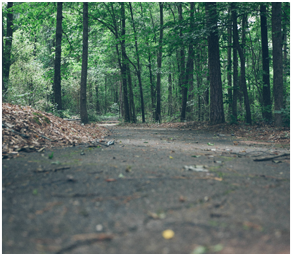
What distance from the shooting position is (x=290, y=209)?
6.66 ft

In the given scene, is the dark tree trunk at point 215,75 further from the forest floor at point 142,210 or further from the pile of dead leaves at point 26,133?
the forest floor at point 142,210

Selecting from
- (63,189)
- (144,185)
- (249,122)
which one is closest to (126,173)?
(144,185)

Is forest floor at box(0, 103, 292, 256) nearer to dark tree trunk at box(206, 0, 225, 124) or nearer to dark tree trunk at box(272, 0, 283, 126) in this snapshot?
dark tree trunk at box(272, 0, 283, 126)

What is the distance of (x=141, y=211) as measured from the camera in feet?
6.38

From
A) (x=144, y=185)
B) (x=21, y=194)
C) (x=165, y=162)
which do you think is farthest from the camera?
(x=165, y=162)

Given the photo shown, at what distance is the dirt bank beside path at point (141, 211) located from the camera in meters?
1.45

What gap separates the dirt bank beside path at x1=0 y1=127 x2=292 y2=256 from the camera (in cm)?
145

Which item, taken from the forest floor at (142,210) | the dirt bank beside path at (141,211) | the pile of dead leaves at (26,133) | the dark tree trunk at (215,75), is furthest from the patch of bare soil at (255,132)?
the pile of dead leaves at (26,133)

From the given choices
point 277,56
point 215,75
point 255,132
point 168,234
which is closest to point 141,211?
point 168,234

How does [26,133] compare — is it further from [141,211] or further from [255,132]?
[255,132]

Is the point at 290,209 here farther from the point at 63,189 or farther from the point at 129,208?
the point at 63,189

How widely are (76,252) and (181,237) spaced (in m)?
0.66

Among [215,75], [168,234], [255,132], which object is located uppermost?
[215,75]

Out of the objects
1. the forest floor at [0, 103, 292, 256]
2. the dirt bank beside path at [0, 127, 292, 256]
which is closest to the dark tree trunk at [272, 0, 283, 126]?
the forest floor at [0, 103, 292, 256]
